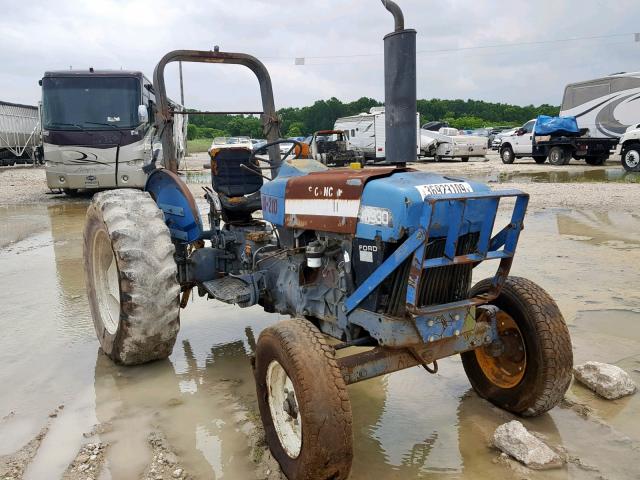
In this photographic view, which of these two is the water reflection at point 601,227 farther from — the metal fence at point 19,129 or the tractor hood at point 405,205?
the metal fence at point 19,129

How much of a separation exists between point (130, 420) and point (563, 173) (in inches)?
675

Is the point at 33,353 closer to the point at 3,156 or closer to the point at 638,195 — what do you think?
the point at 638,195

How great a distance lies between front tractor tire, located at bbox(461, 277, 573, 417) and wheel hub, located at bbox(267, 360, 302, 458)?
1.19 meters

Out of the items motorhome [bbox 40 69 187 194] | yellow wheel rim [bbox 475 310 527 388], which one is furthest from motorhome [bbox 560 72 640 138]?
yellow wheel rim [bbox 475 310 527 388]

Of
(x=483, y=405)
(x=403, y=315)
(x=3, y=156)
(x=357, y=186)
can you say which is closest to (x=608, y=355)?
(x=483, y=405)

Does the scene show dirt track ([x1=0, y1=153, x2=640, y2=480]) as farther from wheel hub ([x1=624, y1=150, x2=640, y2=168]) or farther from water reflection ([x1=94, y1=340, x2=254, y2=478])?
wheel hub ([x1=624, y1=150, x2=640, y2=168])

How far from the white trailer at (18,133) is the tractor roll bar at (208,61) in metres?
22.9

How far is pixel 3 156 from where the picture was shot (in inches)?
1052

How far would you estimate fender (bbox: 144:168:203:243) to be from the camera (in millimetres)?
4523

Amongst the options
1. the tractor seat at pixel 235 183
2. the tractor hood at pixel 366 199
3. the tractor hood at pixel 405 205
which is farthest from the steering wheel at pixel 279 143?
the tractor hood at pixel 405 205

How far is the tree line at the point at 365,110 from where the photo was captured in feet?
169

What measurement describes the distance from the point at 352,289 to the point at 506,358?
1121mm

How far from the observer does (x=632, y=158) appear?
17312mm

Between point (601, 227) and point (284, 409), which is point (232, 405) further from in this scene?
point (601, 227)
